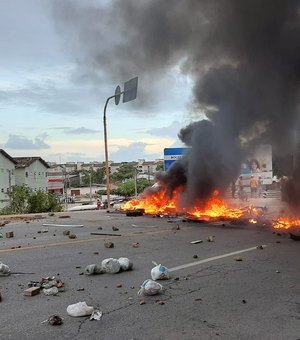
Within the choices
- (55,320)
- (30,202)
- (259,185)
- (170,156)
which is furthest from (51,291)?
(259,185)

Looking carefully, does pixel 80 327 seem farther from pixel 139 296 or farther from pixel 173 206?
pixel 173 206

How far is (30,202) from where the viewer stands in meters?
20.4

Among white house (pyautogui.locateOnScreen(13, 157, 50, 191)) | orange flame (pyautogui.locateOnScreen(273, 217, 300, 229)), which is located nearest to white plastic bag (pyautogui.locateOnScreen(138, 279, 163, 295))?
orange flame (pyautogui.locateOnScreen(273, 217, 300, 229))

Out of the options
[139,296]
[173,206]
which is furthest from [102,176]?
[139,296]

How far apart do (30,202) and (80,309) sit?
17.3 meters

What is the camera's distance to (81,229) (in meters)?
10.5

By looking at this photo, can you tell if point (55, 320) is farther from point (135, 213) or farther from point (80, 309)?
point (135, 213)

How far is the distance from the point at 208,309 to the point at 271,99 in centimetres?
842

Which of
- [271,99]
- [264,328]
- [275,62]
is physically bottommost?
[264,328]

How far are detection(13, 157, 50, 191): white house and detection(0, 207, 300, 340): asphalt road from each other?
1783 inches

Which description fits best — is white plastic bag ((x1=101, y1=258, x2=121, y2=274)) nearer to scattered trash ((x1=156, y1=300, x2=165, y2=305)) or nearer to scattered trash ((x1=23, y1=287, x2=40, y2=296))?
scattered trash ((x1=23, y1=287, x2=40, y2=296))

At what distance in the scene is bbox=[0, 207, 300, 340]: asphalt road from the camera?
353cm

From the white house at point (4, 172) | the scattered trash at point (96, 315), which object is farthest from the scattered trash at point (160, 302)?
the white house at point (4, 172)

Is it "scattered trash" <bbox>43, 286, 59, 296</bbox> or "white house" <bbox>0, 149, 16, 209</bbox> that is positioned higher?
"white house" <bbox>0, 149, 16, 209</bbox>
